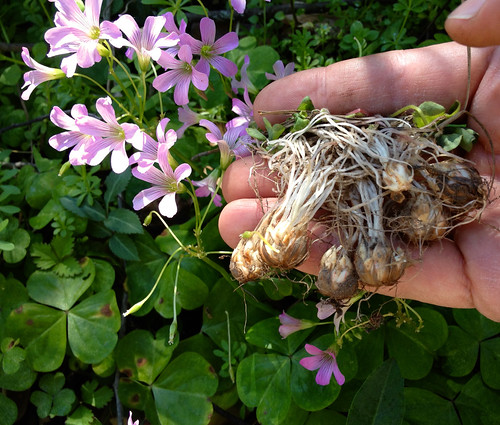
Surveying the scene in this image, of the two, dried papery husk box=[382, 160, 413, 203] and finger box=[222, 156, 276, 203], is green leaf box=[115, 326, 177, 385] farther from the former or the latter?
dried papery husk box=[382, 160, 413, 203]

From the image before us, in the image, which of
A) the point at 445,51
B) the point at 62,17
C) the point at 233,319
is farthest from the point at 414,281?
the point at 62,17

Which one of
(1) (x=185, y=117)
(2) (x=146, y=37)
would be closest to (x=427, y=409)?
(1) (x=185, y=117)

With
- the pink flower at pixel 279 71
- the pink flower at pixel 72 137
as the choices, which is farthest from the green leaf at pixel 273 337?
the pink flower at pixel 279 71

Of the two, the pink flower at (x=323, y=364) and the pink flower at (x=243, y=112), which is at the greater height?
the pink flower at (x=243, y=112)

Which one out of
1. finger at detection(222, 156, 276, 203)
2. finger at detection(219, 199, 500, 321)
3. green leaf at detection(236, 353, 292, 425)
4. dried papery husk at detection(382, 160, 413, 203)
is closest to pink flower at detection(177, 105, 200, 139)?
finger at detection(222, 156, 276, 203)

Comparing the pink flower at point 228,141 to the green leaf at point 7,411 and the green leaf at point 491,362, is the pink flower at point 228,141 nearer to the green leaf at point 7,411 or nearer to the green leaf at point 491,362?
the green leaf at point 491,362

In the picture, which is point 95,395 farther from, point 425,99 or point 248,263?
point 425,99

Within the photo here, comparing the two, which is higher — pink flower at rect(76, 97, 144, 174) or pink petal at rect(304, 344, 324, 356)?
pink flower at rect(76, 97, 144, 174)
